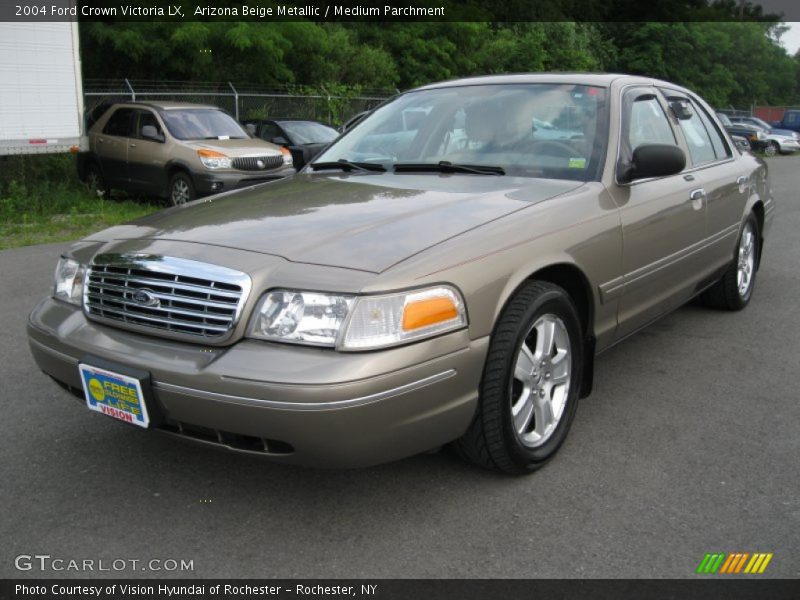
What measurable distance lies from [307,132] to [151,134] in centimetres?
383

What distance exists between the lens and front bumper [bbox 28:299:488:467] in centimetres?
253

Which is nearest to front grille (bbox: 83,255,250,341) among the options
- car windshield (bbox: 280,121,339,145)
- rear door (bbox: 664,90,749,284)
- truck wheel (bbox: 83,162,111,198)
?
rear door (bbox: 664,90,749,284)

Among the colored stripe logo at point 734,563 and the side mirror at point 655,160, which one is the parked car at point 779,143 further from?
the colored stripe logo at point 734,563

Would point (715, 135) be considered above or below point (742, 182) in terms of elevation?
above

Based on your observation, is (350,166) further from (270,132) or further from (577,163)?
(270,132)

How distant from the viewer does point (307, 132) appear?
1540 centimetres

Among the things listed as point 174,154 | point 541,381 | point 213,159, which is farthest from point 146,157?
point 541,381

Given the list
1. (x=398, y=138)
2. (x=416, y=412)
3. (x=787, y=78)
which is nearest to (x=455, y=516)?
(x=416, y=412)

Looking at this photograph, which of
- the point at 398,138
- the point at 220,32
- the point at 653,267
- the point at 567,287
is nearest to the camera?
the point at 567,287

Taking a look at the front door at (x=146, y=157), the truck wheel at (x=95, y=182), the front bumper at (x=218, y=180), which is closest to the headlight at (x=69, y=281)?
the front bumper at (x=218, y=180)

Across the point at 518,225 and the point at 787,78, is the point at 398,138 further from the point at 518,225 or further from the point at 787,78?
the point at 787,78

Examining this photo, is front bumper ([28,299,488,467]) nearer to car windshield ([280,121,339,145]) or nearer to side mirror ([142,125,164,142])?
side mirror ([142,125,164,142])
